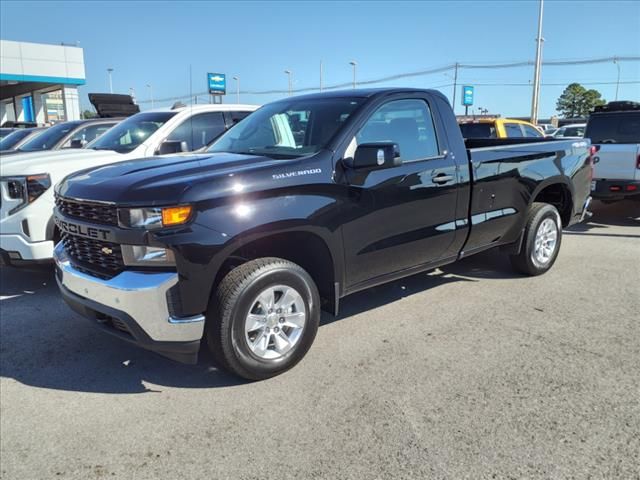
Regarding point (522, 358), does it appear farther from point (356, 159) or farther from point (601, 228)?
point (601, 228)

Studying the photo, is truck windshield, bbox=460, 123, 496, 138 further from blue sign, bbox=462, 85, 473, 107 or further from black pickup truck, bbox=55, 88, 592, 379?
blue sign, bbox=462, 85, 473, 107

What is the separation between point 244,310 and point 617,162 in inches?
310

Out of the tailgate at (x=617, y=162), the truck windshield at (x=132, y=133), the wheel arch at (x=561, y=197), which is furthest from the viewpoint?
the tailgate at (x=617, y=162)

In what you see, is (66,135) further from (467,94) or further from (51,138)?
(467,94)

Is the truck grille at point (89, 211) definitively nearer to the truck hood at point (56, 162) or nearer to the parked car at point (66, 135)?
the truck hood at point (56, 162)

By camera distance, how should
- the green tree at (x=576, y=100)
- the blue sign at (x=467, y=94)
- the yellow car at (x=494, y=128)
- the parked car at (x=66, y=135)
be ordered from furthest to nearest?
1. the green tree at (x=576, y=100)
2. the blue sign at (x=467, y=94)
3. the yellow car at (x=494, y=128)
4. the parked car at (x=66, y=135)

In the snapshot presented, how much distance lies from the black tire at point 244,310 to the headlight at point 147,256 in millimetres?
386

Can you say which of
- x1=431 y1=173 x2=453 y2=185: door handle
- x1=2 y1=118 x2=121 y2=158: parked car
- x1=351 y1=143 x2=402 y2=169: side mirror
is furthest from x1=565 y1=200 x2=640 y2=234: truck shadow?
x1=2 y1=118 x2=121 y2=158: parked car

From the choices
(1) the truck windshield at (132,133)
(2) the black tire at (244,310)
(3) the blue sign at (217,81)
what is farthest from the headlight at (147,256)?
(3) the blue sign at (217,81)

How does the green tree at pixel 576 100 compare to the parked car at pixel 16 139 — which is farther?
the green tree at pixel 576 100

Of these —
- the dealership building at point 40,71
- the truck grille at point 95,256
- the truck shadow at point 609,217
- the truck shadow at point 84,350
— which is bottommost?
the truck shadow at point 84,350

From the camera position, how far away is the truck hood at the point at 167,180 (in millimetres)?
3096

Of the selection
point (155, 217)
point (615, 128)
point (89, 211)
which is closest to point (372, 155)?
point (155, 217)

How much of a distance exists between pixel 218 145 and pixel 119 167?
105 cm
